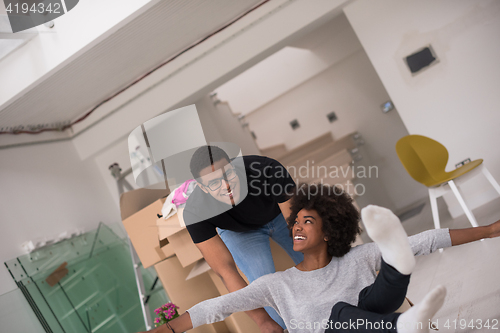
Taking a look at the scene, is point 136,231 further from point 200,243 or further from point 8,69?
point 8,69

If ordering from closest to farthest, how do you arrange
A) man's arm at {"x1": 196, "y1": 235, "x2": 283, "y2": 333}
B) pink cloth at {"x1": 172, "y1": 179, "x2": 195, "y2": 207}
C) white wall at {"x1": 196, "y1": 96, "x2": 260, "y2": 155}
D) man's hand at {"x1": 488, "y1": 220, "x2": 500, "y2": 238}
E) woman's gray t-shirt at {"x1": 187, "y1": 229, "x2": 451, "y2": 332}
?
man's hand at {"x1": 488, "y1": 220, "x2": 500, "y2": 238} → woman's gray t-shirt at {"x1": 187, "y1": 229, "x2": 451, "y2": 332} → man's arm at {"x1": 196, "y1": 235, "x2": 283, "y2": 333} → pink cloth at {"x1": 172, "y1": 179, "x2": 195, "y2": 207} → white wall at {"x1": 196, "y1": 96, "x2": 260, "y2": 155}

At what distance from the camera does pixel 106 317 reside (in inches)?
107

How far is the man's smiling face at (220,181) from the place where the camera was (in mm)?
1381

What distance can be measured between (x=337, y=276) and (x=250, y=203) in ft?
1.96

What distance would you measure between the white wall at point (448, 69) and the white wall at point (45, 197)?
2.67 m

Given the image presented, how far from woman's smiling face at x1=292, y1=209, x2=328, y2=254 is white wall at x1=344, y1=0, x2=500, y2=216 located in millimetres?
2239

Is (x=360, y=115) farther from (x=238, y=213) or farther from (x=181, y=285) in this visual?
(x=238, y=213)

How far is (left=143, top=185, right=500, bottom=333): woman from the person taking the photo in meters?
0.86

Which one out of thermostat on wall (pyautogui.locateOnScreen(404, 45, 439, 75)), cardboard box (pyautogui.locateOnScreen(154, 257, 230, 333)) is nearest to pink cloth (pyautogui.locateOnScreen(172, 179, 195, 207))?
cardboard box (pyautogui.locateOnScreen(154, 257, 230, 333))

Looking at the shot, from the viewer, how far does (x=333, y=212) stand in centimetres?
123

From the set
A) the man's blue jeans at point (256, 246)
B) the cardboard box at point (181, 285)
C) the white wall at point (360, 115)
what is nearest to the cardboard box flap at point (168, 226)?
the cardboard box at point (181, 285)

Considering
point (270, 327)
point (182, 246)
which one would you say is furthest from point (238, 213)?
point (182, 246)

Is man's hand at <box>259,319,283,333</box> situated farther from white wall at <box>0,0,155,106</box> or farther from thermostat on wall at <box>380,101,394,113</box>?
thermostat on wall at <box>380,101,394,113</box>

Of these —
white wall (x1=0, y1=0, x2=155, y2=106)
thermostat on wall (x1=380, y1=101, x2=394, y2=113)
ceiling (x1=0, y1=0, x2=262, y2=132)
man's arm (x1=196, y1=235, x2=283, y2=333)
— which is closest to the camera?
man's arm (x1=196, y1=235, x2=283, y2=333)
